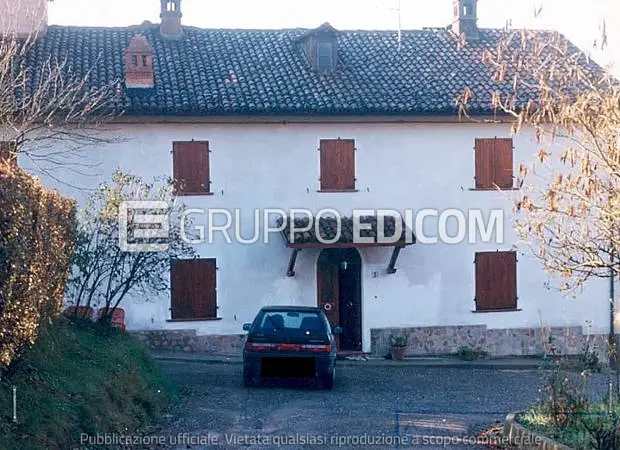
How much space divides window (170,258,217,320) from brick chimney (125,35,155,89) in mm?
4398

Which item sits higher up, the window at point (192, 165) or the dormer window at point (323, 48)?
the dormer window at point (323, 48)

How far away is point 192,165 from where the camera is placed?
2220cm

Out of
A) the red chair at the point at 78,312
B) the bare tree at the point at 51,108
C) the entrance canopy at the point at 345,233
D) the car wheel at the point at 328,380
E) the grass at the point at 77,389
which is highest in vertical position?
the bare tree at the point at 51,108

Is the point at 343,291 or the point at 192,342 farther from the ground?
the point at 343,291

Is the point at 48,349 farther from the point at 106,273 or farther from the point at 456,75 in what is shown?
the point at 456,75

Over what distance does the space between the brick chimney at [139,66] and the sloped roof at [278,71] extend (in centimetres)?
23

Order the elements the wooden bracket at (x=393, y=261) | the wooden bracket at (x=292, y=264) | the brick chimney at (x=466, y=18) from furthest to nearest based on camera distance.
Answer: the brick chimney at (x=466, y=18), the wooden bracket at (x=393, y=261), the wooden bracket at (x=292, y=264)

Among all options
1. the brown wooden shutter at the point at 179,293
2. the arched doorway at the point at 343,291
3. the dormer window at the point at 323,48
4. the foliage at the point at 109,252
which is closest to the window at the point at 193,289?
the brown wooden shutter at the point at 179,293

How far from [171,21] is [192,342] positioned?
30.3ft

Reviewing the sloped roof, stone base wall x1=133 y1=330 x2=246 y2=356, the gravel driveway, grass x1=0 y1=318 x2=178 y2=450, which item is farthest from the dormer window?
grass x1=0 y1=318 x2=178 y2=450

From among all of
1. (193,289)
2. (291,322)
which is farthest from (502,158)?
(291,322)

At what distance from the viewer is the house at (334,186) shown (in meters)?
22.2

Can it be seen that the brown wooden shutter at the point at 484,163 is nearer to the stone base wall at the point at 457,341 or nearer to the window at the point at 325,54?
the stone base wall at the point at 457,341

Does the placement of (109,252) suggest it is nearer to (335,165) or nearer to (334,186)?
(334,186)
